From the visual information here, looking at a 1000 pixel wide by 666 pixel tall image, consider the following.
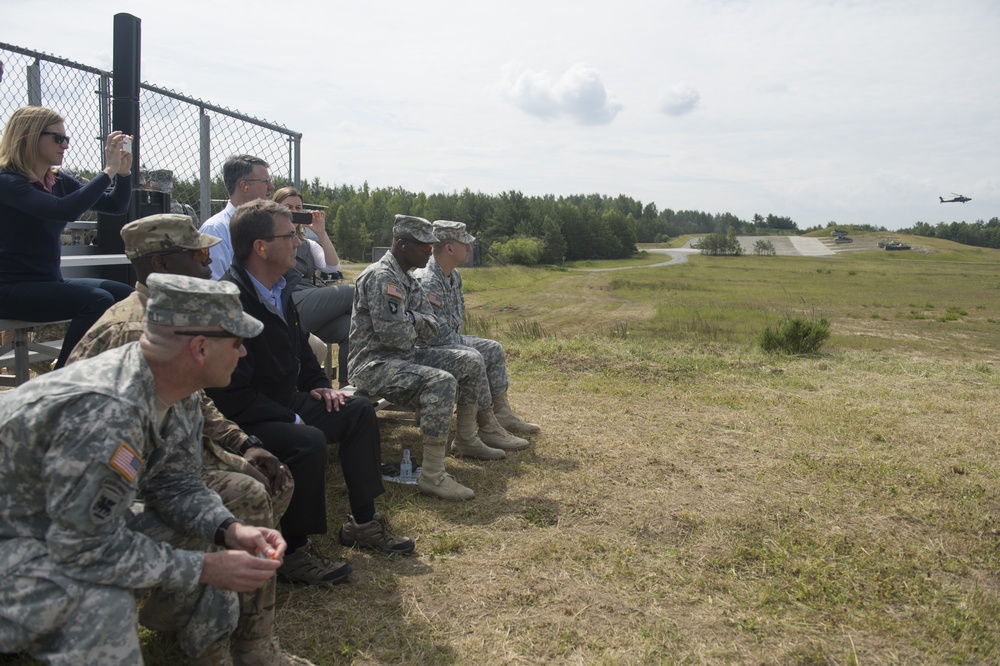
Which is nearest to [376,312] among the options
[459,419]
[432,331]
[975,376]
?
[432,331]

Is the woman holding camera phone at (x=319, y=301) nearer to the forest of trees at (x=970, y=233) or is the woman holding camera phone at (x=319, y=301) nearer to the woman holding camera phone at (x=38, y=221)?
the woman holding camera phone at (x=38, y=221)

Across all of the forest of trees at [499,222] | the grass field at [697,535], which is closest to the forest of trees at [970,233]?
the forest of trees at [499,222]

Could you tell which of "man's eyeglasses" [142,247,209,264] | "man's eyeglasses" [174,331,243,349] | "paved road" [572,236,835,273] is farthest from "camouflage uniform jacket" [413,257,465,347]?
"paved road" [572,236,835,273]

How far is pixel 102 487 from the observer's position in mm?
1802

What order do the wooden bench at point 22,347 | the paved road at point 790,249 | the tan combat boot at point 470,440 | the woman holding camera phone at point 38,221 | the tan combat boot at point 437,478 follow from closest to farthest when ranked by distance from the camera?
the woman holding camera phone at point 38,221, the wooden bench at point 22,347, the tan combat boot at point 437,478, the tan combat boot at point 470,440, the paved road at point 790,249

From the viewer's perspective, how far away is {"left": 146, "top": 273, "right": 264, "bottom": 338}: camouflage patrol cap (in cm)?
197

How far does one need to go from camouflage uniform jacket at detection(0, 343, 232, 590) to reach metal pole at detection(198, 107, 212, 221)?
4.05 metres

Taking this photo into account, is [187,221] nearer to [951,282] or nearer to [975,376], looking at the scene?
[975,376]

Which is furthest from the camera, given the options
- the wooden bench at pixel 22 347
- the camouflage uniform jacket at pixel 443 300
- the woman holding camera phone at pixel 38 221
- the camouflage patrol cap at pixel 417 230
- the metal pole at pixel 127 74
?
the camouflage uniform jacket at pixel 443 300

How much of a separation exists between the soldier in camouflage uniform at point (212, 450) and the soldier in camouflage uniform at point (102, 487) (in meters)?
0.38

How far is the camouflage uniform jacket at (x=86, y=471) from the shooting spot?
1764mm

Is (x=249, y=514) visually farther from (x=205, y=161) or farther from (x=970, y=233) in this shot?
(x=970, y=233)

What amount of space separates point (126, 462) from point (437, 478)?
2.72 metres

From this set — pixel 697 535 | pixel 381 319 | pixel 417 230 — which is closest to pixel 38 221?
pixel 381 319
